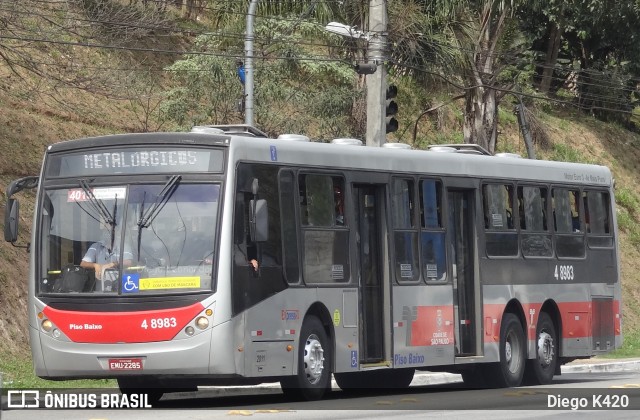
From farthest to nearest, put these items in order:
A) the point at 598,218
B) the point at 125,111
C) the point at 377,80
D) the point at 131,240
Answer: the point at 125,111, the point at 377,80, the point at 598,218, the point at 131,240

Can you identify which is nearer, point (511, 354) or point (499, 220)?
point (499, 220)

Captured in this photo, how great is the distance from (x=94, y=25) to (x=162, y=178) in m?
11.0

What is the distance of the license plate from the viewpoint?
1475 centimetres

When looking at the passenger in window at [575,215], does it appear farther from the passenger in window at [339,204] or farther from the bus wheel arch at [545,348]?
the passenger in window at [339,204]

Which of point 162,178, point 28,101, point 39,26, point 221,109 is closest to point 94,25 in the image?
point 39,26

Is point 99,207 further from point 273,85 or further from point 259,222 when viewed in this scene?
point 273,85

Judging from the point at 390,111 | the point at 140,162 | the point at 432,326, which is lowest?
the point at 432,326

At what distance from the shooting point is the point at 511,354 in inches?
817

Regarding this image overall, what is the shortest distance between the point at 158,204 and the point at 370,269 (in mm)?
3589

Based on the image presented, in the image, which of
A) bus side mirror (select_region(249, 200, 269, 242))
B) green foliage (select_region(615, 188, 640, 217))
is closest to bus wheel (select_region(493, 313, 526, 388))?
bus side mirror (select_region(249, 200, 269, 242))

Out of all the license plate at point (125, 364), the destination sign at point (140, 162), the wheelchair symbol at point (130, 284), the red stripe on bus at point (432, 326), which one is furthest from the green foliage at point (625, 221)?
the license plate at point (125, 364)

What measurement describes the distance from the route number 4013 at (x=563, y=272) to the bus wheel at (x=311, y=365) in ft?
20.6

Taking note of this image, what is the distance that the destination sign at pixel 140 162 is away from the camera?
15336 mm

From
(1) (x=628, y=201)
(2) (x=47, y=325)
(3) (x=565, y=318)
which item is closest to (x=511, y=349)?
(3) (x=565, y=318)
